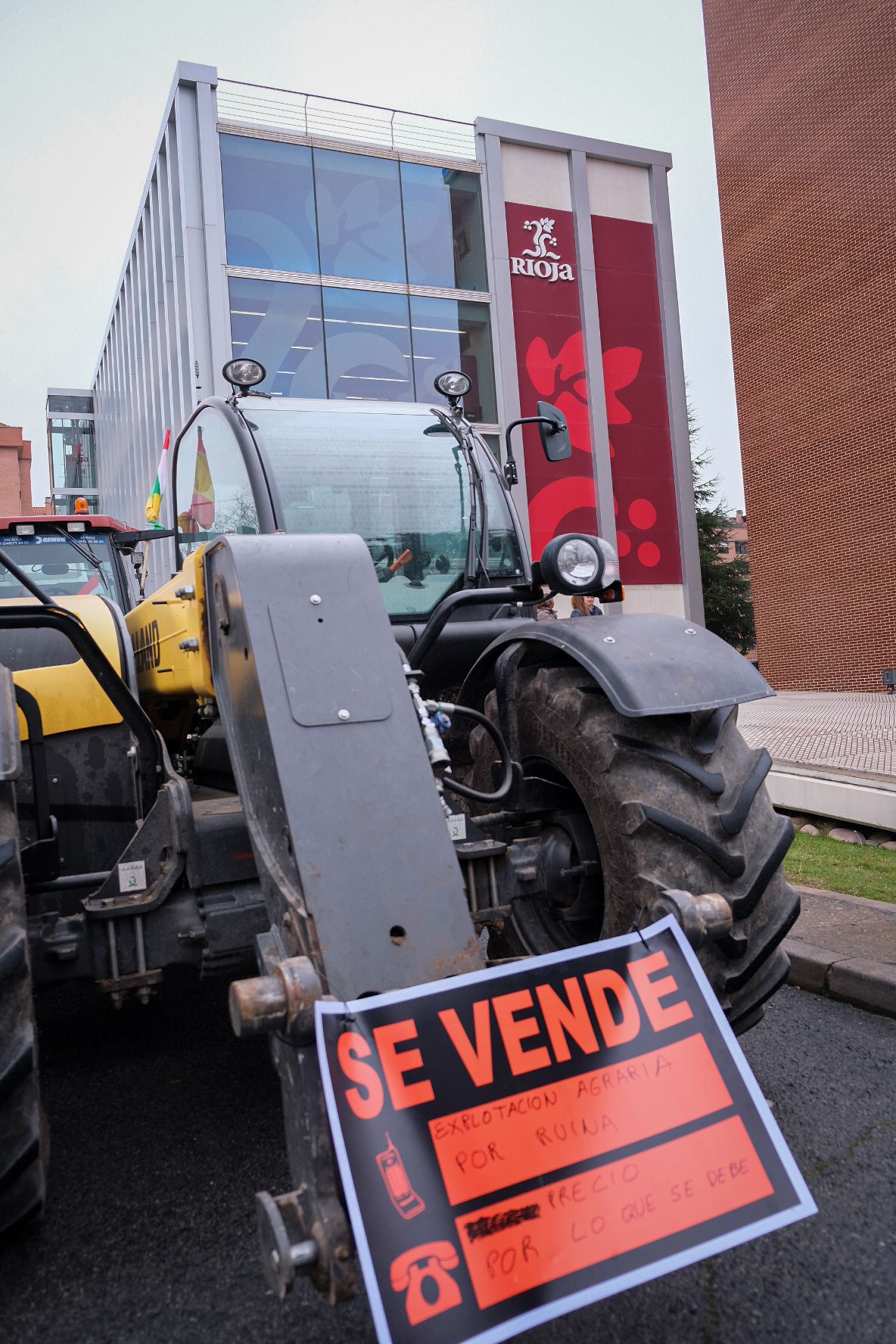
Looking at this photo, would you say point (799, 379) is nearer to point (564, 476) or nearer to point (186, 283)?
point (564, 476)

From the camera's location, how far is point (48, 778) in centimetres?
327

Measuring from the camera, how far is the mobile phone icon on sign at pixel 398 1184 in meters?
1.61

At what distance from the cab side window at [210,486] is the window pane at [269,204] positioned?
52.3 ft

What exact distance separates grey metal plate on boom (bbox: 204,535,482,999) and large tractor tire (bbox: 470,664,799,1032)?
0.68m

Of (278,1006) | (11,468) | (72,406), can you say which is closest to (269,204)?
(278,1006)

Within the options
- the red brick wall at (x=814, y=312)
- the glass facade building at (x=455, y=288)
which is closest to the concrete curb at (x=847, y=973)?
the glass facade building at (x=455, y=288)

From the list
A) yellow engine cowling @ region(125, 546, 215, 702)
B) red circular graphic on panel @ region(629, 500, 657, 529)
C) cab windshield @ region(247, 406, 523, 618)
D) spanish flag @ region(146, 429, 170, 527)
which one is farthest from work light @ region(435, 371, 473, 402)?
red circular graphic on panel @ region(629, 500, 657, 529)

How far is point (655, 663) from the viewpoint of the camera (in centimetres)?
269

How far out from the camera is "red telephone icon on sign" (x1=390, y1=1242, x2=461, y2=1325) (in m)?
1.55

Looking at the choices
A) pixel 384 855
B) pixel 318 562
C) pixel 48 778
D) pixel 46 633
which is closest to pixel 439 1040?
pixel 384 855

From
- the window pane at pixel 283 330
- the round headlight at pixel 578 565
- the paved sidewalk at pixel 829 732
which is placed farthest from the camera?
the window pane at pixel 283 330

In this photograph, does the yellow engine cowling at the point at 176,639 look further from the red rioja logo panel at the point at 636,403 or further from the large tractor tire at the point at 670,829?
the red rioja logo panel at the point at 636,403

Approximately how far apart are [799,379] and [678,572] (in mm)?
5904

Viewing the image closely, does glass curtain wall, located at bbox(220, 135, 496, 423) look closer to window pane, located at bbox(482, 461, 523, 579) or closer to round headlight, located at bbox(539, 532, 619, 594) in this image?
window pane, located at bbox(482, 461, 523, 579)
